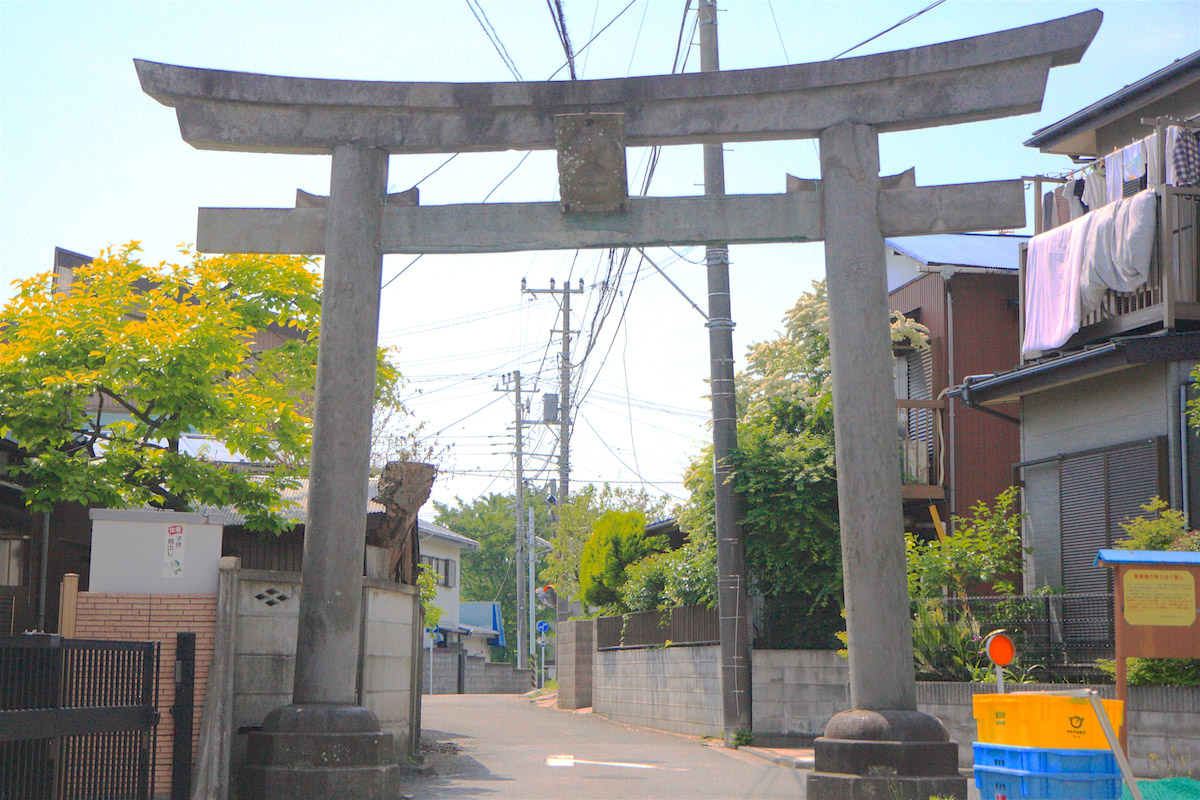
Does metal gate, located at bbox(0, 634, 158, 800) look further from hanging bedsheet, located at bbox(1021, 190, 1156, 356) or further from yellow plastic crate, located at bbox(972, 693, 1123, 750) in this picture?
hanging bedsheet, located at bbox(1021, 190, 1156, 356)

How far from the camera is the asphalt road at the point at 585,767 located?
1173 centimetres

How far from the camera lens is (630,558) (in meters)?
26.2

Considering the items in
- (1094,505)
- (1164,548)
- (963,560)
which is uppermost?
(1094,505)

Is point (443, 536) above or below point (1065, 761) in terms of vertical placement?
above

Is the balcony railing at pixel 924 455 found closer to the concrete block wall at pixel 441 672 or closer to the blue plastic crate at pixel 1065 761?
the blue plastic crate at pixel 1065 761

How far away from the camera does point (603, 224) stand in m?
10.9

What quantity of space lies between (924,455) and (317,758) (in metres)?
14.1

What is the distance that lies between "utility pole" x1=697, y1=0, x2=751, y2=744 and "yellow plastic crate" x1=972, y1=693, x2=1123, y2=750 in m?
9.34

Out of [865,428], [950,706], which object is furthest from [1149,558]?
[950,706]

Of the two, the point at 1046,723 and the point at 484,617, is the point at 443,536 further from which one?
the point at 1046,723

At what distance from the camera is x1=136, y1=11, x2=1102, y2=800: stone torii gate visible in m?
10.2

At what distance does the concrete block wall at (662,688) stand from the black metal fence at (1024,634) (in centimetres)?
434

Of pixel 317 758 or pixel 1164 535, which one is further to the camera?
pixel 1164 535

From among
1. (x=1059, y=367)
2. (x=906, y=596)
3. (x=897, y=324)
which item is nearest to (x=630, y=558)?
(x=897, y=324)
